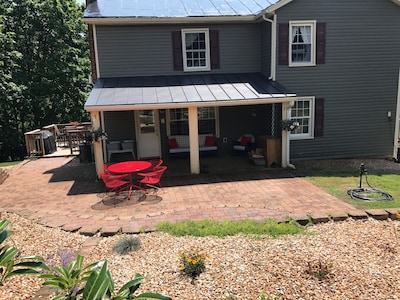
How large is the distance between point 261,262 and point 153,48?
29.2 ft

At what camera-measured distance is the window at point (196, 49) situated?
11164mm

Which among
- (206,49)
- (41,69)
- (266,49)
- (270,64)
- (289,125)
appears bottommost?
(289,125)

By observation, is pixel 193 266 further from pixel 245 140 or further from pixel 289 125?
pixel 245 140

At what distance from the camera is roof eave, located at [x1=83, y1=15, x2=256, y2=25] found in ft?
33.6

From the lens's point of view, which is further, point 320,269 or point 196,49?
point 196,49

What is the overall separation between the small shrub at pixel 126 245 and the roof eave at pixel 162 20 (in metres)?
8.04

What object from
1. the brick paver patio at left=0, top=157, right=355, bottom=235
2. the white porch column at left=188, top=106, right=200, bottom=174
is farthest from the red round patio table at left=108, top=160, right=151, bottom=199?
the white porch column at left=188, top=106, right=200, bottom=174

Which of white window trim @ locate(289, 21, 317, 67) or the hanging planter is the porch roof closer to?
the hanging planter

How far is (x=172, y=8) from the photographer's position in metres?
11.4

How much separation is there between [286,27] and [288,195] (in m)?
6.06

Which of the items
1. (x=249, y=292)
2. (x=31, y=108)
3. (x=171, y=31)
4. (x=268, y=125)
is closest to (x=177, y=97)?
(x=171, y=31)

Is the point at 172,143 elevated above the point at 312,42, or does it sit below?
below

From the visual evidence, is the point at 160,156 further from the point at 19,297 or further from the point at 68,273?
the point at 68,273

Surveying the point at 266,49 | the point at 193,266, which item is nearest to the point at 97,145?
the point at 193,266
